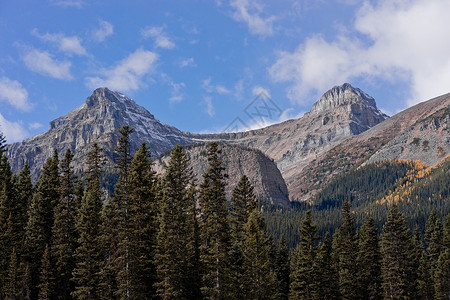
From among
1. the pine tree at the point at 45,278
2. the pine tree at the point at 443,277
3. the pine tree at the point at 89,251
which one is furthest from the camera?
the pine tree at the point at 443,277

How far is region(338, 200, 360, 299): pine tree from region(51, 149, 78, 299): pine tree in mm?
41525

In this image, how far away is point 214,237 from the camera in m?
47.3

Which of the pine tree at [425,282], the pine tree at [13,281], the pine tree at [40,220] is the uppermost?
the pine tree at [40,220]

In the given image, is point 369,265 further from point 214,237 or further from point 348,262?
point 214,237

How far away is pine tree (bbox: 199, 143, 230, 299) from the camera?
151ft

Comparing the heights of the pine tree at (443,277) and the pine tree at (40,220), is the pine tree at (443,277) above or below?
below

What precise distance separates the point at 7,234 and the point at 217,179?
91.4ft

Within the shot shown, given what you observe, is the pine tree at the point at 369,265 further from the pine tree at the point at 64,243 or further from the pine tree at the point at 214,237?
the pine tree at the point at 64,243

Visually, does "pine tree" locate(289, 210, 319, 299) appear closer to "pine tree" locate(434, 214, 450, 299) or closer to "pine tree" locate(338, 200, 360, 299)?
"pine tree" locate(338, 200, 360, 299)

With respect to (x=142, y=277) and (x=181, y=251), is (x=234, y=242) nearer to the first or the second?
(x=181, y=251)

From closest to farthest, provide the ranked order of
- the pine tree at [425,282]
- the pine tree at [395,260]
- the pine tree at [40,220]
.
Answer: the pine tree at [40,220]
the pine tree at [395,260]
the pine tree at [425,282]

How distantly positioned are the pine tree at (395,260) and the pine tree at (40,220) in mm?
48952

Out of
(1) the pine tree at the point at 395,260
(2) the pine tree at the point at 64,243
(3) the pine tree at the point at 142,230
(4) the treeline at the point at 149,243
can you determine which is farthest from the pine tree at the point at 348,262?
(2) the pine tree at the point at 64,243

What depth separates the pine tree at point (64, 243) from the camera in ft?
177
